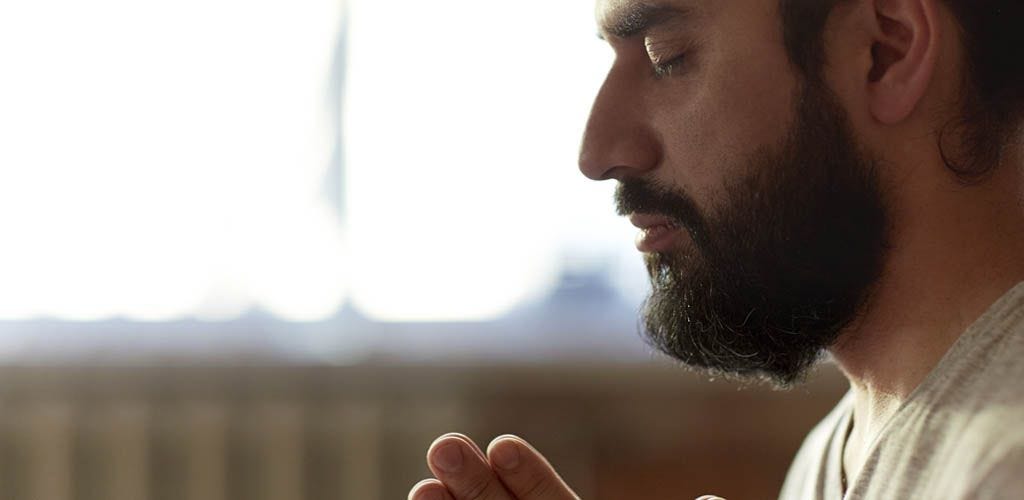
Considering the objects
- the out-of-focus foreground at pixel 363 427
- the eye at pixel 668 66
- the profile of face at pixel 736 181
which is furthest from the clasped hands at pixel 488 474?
the out-of-focus foreground at pixel 363 427

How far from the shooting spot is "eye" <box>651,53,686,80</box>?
110cm

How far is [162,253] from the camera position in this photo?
7.66ft

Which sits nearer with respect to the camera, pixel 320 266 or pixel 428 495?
pixel 428 495

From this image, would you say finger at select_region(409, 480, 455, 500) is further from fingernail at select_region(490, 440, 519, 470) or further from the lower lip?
the lower lip

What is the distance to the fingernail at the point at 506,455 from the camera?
1041mm

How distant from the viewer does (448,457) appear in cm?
102

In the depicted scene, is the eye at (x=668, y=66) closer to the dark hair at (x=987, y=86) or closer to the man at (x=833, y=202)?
the man at (x=833, y=202)

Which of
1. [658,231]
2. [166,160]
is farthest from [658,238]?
[166,160]

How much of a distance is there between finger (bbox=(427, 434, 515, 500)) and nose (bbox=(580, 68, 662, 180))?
1.00 ft

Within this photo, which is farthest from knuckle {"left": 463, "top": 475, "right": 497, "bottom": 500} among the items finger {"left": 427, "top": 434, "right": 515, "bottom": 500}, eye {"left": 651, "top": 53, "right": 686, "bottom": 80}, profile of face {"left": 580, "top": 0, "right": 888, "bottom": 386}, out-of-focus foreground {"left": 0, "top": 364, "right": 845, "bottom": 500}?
out-of-focus foreground {"left": 0, "top": 364, "right": 845, "bottom": 500}

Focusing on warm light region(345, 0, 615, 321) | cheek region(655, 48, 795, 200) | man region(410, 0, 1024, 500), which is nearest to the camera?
man region(410, 0, 1024, 500)

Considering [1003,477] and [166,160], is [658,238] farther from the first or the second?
[166,160]

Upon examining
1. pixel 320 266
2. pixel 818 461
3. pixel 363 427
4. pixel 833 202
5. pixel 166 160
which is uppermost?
pixel 166 160

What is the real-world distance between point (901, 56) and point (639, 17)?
245 mm
